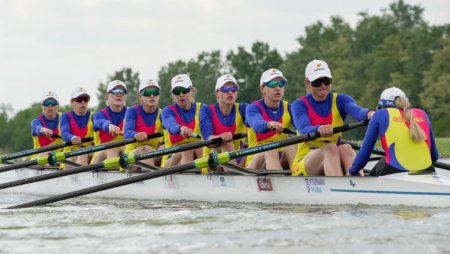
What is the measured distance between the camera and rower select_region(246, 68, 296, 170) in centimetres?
1248

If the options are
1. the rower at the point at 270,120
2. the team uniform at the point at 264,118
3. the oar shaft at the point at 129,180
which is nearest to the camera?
the oar shaft at the point at 129,180

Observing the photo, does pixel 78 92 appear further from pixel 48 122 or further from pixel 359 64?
pixel 359 64

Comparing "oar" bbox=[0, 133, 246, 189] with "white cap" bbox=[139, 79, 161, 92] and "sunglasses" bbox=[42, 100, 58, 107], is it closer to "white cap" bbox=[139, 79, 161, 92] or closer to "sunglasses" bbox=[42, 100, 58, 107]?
"white cap" bbox=[139, 79, 161, 92]

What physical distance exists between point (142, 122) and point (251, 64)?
71.2m

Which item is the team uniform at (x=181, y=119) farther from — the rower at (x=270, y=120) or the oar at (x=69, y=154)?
the rower at (x=270, y=120)

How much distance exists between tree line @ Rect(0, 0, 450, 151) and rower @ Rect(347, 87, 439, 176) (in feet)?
154

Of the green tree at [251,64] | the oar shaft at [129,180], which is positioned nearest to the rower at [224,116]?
the oar shaft at [129,180]

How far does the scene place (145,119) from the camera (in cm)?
1516

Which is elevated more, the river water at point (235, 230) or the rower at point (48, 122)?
the rower at point (48, 122)

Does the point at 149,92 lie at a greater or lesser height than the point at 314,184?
greater

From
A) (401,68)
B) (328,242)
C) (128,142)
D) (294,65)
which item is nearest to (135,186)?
(128,142)

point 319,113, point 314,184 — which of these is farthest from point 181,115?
point 314,184

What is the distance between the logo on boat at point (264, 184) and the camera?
1162 cm

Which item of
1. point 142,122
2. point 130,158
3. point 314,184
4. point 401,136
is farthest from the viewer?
point 142,122
